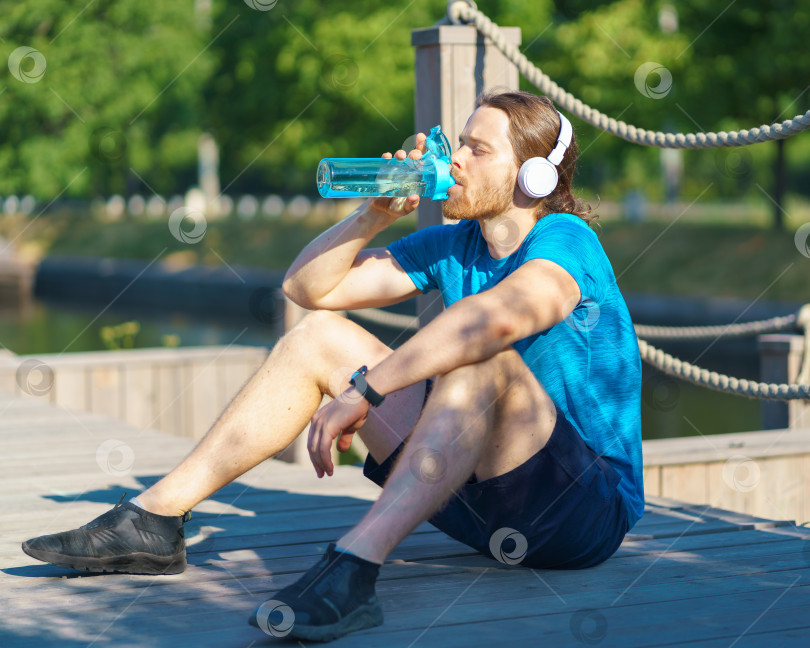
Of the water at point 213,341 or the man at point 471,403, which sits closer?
the man at point 471,403

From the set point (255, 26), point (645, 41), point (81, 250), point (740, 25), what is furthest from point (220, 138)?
point (740, 25)

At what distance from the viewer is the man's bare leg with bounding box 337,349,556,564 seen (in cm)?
252

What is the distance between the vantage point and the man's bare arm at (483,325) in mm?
2564

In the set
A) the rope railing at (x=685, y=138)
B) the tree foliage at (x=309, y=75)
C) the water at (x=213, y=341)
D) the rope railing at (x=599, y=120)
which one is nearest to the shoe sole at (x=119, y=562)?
the rope railing at (x=685, y=138)

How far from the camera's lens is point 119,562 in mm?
2867

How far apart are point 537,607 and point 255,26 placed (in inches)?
980

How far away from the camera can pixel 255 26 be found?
26156mm

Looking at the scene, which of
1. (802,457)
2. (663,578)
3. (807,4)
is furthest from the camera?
(807,4)

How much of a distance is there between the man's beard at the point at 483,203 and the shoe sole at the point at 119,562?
3.63 feet

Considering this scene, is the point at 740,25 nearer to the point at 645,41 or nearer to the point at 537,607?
the point at 645,41

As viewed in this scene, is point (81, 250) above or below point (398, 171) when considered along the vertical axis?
above

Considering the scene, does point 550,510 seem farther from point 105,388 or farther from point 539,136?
point 105,388

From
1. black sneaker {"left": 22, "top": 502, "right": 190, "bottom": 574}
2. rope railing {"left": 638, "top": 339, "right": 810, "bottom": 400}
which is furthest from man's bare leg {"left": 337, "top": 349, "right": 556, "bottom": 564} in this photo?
rope railing {"left": 638, "top": 339, "right": 810, "bottom": 400}

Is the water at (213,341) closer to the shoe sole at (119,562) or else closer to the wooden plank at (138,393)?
the wooden plank at (138,393)
